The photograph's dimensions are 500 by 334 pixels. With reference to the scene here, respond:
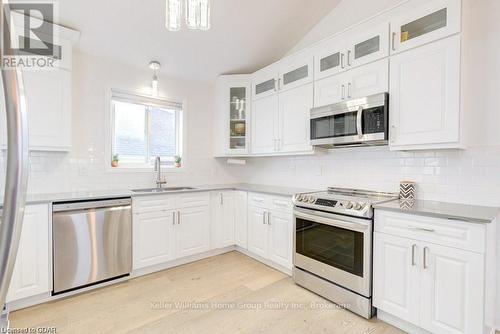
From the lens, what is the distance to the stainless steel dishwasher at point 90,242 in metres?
2.35

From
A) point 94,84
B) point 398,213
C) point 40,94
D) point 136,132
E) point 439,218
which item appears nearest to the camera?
point 439,218

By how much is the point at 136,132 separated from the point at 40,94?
3.77 feet

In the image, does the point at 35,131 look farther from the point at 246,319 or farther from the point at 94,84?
the point at 246,319

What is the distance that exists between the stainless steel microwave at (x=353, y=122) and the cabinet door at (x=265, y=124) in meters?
0.66

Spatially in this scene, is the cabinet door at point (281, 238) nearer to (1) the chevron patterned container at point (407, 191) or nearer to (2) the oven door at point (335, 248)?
(2) the oven door at point (335, 248)

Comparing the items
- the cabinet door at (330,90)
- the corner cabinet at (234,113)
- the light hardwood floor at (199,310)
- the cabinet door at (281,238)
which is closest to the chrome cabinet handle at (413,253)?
the light hardwood floor at (199,310)

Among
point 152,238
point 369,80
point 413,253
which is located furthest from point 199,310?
point 369,80

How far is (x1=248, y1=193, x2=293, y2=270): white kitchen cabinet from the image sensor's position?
2.88 meters

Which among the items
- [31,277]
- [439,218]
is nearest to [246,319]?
[439,218]

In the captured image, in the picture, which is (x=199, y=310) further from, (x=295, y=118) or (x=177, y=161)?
(x=295, y=118)

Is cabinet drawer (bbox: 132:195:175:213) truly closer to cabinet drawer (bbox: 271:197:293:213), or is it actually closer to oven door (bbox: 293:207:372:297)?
cabinet drawer (bbox: 271:197:293:213)

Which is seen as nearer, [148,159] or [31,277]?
[31,277]

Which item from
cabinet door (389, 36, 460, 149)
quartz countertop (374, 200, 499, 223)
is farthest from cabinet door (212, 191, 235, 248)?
cabinet door (389, 36, 460, 149)

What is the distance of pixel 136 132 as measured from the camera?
3480 millimetres
